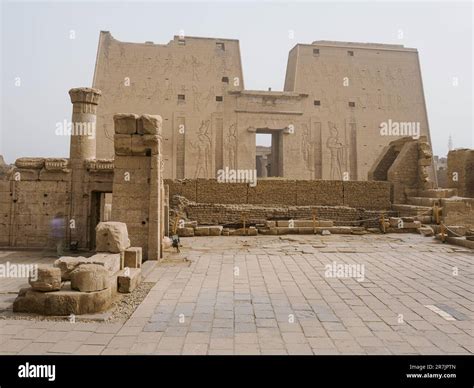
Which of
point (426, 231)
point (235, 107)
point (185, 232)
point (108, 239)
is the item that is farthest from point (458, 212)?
point (108, 239)

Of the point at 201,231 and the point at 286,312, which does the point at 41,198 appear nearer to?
the point at 201,231

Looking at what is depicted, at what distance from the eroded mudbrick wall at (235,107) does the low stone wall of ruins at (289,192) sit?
7.34 metres

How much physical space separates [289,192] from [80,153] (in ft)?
28.7

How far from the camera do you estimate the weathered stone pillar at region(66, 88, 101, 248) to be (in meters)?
12.5

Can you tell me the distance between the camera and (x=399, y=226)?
49.7 feet

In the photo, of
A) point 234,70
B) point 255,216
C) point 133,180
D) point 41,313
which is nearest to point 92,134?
point 133,180

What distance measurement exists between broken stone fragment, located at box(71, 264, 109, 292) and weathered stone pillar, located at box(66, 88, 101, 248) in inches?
285

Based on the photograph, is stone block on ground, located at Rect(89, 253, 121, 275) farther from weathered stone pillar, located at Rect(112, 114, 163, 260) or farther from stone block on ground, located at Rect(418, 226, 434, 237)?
stone block on ground, located at Rect(418, 226, 434, 237)

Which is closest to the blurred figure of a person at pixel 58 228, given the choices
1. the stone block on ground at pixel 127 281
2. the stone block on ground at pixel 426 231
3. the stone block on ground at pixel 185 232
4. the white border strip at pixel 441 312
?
the stone block on ground at pixel 185 232

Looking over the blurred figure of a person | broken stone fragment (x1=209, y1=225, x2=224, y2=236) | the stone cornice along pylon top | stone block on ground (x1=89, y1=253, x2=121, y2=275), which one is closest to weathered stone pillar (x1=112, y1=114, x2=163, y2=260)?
stone block on ground (x1=89, y1=253, x2=121, y2=275)

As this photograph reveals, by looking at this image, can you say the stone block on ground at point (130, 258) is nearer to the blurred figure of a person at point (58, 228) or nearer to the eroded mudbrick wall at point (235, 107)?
the blurred figure of a person at point (58, 228)

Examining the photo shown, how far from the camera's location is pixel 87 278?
5.54 meters
